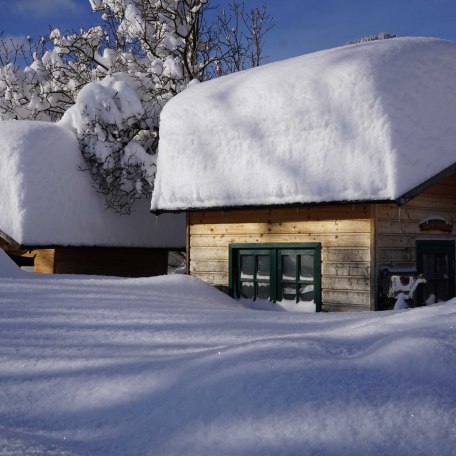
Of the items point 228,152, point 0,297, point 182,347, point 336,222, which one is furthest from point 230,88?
point 182,347

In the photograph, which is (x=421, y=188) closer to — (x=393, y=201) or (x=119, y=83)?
(x=393, y=201)

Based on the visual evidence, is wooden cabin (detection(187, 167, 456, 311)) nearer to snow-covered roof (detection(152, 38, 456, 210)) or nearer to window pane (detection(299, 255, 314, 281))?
window pane (detection(299, 255, 314, 281))

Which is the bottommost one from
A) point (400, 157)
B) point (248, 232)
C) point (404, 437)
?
point (404, 437)

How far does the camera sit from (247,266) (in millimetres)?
11648

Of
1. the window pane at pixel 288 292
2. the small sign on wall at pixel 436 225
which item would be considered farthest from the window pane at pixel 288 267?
the small sign on wall at pixel 436 225

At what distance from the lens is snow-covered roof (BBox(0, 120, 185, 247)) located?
47.7ft

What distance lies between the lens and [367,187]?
9570mm

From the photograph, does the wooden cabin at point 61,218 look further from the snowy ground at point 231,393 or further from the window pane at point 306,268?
the snowy ground at point 231,393

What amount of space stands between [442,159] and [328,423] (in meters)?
7.69

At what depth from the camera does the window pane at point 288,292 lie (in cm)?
1095

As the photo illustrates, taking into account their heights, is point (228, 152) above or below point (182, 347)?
above

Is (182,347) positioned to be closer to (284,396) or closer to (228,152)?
(284,396)

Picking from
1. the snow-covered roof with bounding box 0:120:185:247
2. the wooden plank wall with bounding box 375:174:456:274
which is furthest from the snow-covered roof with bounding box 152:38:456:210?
the snow-covered roof with bounding box 0:120:185:247

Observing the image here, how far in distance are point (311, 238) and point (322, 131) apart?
6.09 feet
